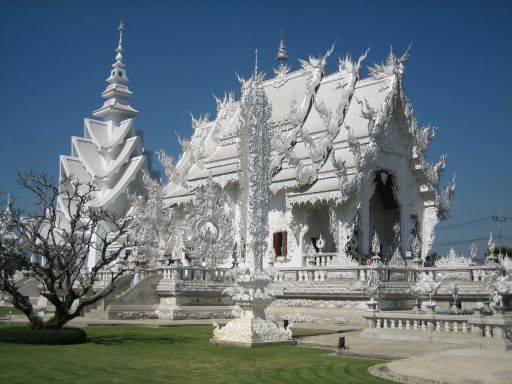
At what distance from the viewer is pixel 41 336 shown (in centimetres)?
1166

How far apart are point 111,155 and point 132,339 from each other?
27.0 m

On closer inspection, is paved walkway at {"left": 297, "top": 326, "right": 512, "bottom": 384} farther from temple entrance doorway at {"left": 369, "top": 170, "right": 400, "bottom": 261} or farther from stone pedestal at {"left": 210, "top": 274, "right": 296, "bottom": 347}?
temple entrance doorway at {"left": 369, "top": 170, "right": 400, "bottom": 261}

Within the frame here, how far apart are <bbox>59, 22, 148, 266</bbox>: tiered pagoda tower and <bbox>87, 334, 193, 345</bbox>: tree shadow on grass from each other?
2311 cm

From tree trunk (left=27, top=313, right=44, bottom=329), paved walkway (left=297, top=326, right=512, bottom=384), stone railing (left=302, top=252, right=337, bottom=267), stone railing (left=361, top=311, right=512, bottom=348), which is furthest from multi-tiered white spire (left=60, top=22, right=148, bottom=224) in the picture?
paved walkway (left=297, top=326, right=512, bottom=384)

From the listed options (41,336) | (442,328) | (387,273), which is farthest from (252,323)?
(387,273)

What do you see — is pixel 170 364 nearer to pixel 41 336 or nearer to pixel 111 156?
pixel 41 336

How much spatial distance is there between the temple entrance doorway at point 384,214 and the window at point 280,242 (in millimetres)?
3797

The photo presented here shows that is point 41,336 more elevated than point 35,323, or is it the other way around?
point 35,323

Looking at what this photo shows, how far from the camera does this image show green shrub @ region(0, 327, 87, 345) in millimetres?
11664

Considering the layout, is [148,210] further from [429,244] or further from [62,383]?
[62,383]

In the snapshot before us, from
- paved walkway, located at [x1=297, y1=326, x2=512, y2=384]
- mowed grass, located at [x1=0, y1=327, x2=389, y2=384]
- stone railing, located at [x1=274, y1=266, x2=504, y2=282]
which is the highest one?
stone railing, located at [x1=274, y1=266, x2=504, y2=282]

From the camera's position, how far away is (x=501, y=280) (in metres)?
13.8

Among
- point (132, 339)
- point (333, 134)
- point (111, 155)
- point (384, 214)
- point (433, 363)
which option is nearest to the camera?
point (433, 363)

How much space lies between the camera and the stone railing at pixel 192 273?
20.4 m
